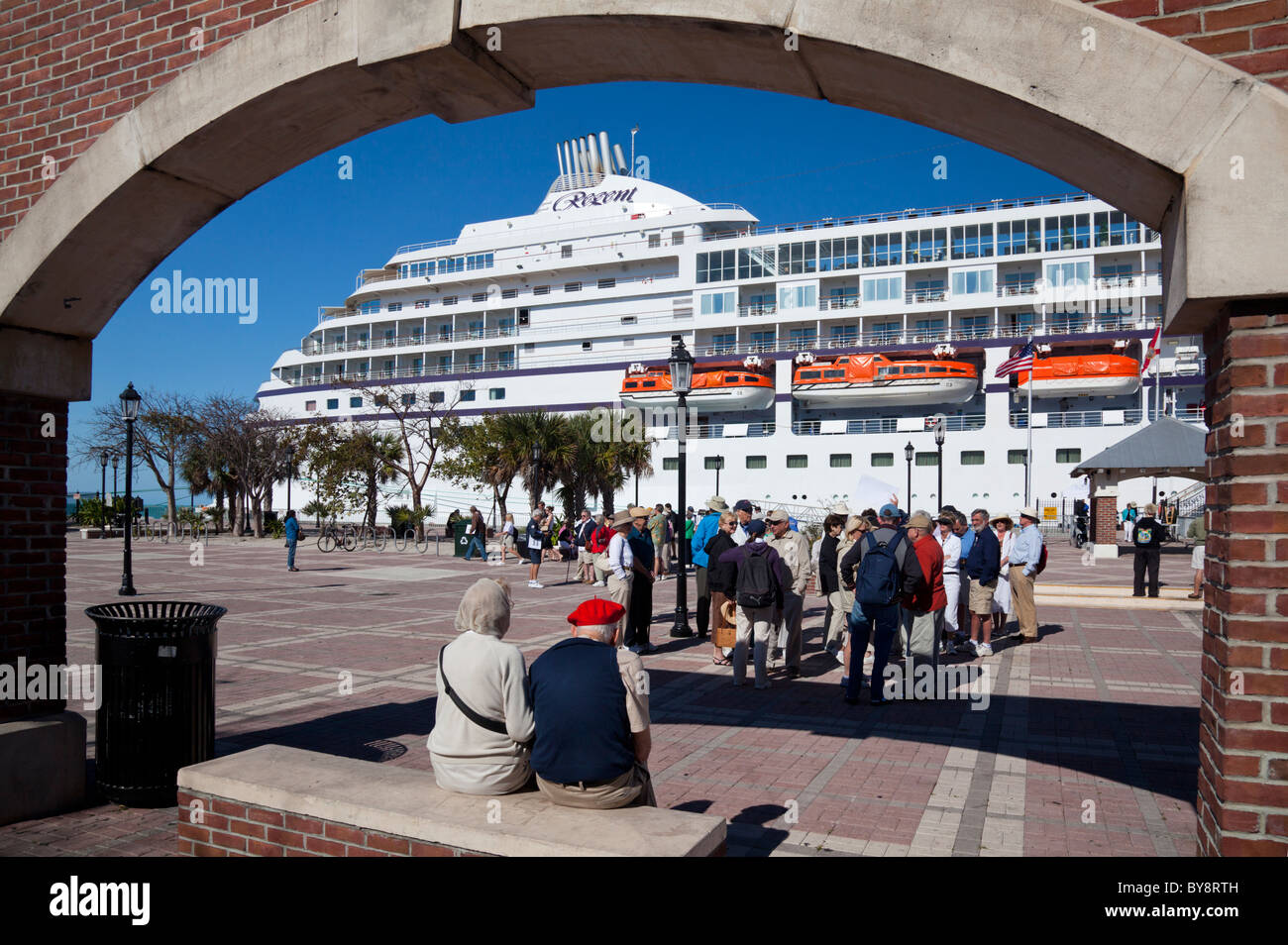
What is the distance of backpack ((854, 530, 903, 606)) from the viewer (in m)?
7.45

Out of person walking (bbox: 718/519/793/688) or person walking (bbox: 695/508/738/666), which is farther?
person walking (bbox: 695/508/738/666)

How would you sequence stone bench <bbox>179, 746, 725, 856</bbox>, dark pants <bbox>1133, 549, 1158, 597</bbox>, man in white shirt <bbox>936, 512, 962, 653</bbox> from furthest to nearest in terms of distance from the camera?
dark pants <bbox>1133, 549, 1158, 597</bbox>
man in white shirt <bbox>936, 512, 962, 653</bbox>
stone bench <bbox>179, 746, 725, 856</bbox>

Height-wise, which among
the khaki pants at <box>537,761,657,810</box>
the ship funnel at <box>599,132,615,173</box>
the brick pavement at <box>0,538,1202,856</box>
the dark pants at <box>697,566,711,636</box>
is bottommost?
the brick pavement at <box>0,538,1202,856</box>

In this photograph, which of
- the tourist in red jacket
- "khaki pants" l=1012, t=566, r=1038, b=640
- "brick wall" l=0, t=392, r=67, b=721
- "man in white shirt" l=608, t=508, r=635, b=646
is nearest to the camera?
"brick wall" l=0, t=392, r=67, b=721

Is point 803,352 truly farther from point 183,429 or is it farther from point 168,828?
point 168,828

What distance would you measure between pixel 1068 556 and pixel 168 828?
27.4 meters

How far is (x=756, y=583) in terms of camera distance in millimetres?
8219

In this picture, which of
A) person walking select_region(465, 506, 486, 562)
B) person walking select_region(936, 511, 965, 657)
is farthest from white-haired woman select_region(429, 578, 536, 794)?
person walking select_region(465, 506, 486, 562)

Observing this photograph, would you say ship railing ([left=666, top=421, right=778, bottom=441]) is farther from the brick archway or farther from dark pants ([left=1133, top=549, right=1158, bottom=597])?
the brick archway

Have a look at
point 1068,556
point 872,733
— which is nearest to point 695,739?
point 872,733

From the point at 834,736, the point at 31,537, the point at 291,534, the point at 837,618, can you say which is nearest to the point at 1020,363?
the point at 291,534

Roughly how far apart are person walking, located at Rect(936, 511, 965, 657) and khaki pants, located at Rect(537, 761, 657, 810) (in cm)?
752

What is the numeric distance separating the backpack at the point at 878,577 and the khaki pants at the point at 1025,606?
14.4ft

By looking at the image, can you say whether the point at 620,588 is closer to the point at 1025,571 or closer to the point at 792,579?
the point at 792,579
